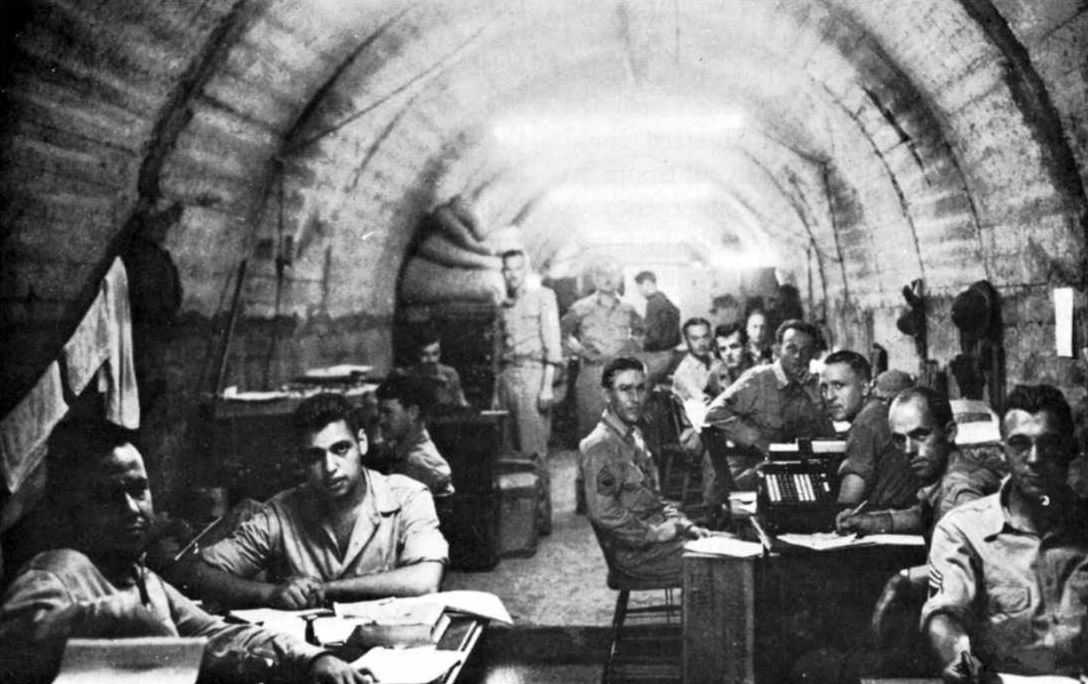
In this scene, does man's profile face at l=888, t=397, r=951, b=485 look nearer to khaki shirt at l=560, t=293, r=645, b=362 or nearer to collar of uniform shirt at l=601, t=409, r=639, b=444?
collar of uniform shirt at l=601, t=409, r=639, b=444

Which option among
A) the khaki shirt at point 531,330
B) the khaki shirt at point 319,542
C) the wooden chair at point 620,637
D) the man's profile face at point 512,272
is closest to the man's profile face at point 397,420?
the wooden chair at point 620,637

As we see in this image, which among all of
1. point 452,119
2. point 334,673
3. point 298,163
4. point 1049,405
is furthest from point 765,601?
point 452,119

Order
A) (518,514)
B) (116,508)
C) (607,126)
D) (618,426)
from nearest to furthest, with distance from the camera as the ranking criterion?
(116,508)
(618,426)
(518,514)
(607,126)

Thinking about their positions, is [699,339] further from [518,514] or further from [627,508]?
[627,508]

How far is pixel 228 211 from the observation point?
25.6ft

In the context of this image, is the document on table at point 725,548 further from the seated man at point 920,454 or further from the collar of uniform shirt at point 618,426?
the collar of uniform shirt at point 618,426

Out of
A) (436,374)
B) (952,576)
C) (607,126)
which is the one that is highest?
(607,126)

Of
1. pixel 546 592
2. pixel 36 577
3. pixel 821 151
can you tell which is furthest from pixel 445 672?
pixel 821 151

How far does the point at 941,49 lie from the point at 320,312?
5903mm

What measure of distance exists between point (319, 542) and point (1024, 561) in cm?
302

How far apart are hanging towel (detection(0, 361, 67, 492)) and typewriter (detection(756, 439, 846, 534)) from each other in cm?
372

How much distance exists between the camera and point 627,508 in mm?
5941

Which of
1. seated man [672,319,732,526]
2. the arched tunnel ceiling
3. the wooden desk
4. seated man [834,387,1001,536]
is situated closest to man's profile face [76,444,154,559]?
the arched tunnel ceiling

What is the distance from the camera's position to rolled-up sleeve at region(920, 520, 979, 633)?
12.9 feet
